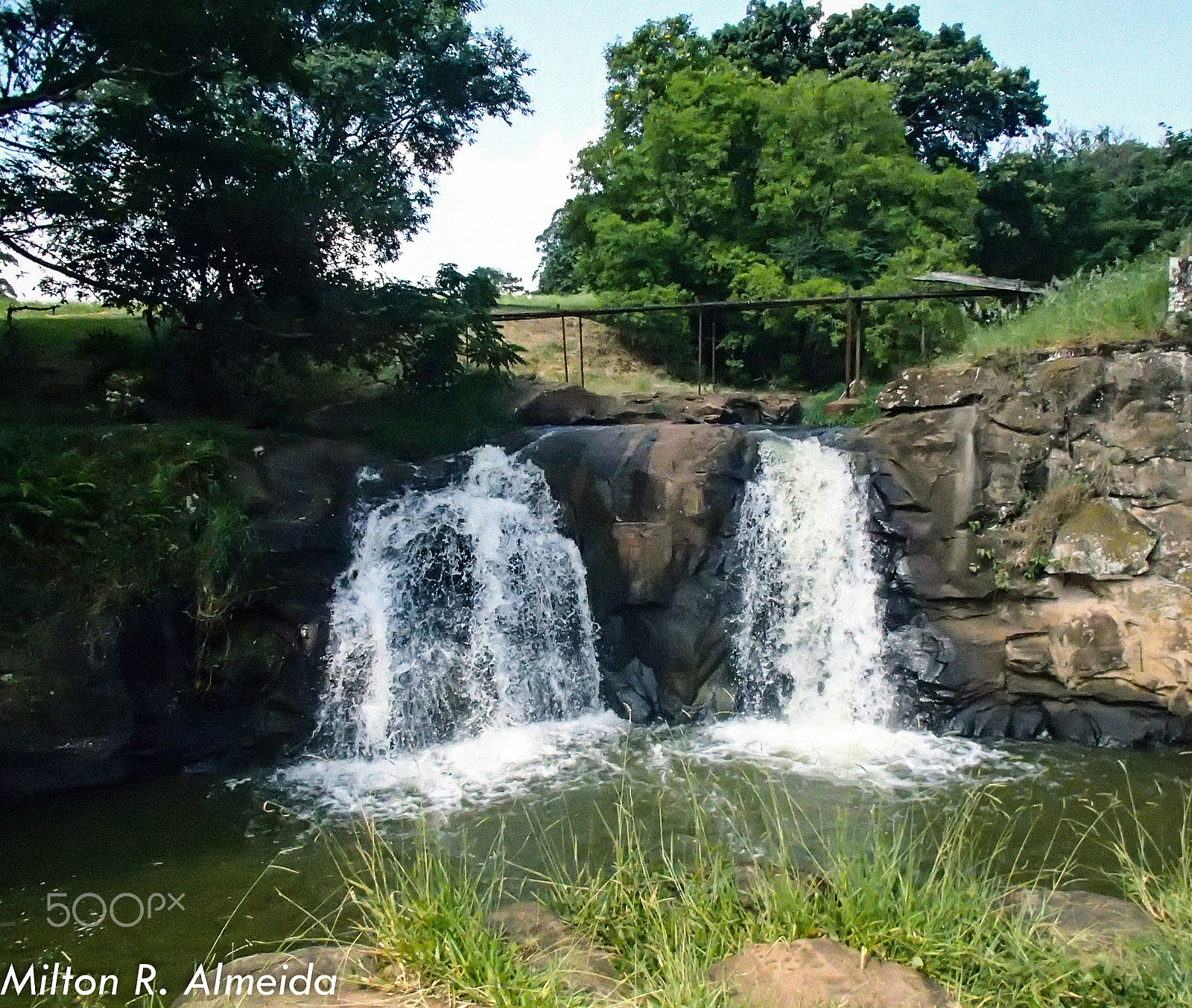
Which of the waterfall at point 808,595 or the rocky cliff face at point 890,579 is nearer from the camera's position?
the rocky cliff face at point 890,579

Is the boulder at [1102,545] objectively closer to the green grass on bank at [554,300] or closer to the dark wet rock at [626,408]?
the dark wet rock at [626,408]

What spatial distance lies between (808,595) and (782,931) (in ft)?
18.9

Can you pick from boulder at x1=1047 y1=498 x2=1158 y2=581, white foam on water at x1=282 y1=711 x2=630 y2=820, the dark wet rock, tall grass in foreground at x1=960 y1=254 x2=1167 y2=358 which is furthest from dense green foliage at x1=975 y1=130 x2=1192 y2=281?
white foam on water at x1=282 y1=711 x2=630 y2=820

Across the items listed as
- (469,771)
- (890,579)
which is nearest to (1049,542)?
(890,579)

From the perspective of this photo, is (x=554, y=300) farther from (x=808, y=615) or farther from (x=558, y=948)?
(x=558, y=948)

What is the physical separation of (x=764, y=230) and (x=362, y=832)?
1538cm

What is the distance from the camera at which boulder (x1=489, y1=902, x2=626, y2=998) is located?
11.5 ft

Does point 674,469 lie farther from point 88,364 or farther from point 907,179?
point 907,179

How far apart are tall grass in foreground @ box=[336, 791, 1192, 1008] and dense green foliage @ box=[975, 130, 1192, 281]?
71.4 feet

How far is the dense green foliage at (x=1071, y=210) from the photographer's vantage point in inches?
906

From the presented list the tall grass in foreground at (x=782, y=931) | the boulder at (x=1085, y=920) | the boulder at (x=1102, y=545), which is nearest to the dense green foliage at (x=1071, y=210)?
the boulder at (x=1102, y=545)

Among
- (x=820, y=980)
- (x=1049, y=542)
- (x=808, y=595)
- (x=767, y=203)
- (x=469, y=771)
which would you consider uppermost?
(x=767, y=203)

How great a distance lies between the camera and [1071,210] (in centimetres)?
2444

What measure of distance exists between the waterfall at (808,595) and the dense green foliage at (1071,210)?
632 inches
